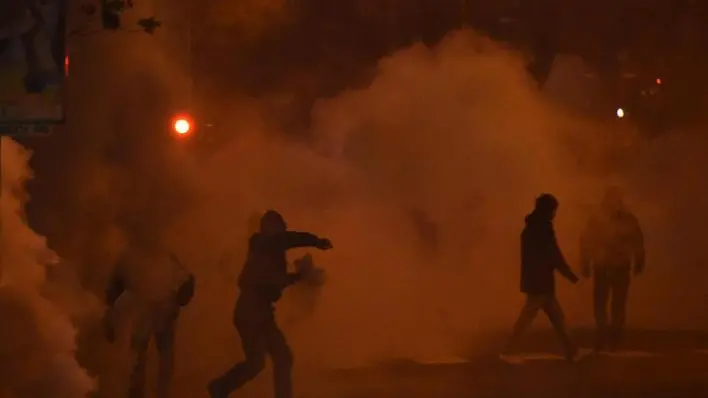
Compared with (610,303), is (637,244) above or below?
above

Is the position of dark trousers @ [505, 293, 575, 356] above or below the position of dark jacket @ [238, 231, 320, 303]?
below

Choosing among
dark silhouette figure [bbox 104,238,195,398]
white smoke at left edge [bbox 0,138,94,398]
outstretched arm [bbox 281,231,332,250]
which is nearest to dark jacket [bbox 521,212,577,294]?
outstretched arm [bbox 281,231,332,250]

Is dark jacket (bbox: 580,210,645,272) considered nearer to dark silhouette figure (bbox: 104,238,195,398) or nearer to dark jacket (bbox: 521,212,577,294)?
dark jacket (bbox: 521,212,577,294)

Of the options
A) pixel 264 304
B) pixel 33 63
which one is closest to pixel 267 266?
pixel 264 304

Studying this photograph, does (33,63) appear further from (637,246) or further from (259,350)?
(637,246)

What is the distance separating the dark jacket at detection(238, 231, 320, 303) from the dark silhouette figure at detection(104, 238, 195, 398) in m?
0.10

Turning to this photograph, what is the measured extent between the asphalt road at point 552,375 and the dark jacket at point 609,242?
0.13 meters

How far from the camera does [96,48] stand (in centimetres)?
131

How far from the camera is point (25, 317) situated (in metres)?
1.27

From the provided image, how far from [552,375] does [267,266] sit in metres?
0.58

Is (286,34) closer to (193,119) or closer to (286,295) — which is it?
(193,119)

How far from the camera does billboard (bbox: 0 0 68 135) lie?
1293 mm

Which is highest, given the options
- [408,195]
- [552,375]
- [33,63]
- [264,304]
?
[33,63]

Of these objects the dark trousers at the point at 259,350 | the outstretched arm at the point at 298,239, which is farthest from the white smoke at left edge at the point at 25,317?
the outstretched arm at the point at 298,239
